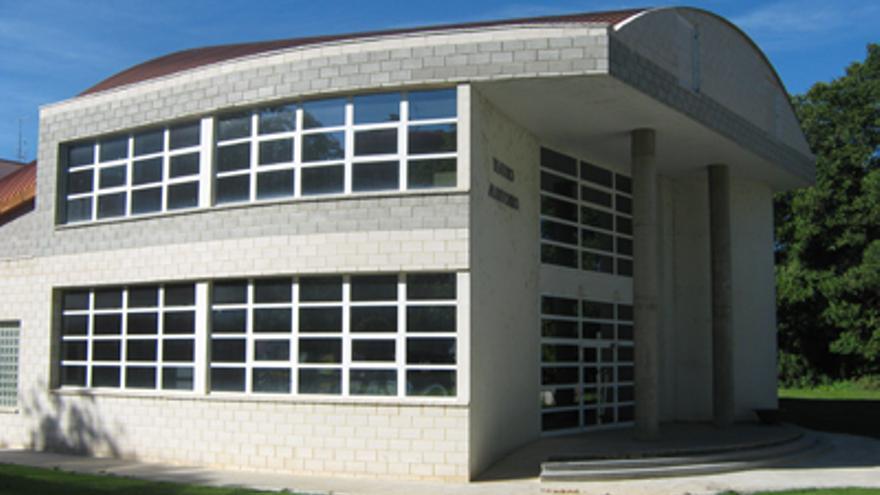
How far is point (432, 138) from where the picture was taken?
1513 centimetres

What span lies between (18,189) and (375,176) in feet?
38.3

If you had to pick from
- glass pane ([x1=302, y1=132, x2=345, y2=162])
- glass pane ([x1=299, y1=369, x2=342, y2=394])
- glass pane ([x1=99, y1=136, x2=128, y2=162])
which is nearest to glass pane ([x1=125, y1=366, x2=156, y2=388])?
glass pane ([x1=299, y1=369, x2=342, y2=394])

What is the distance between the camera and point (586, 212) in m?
20.0

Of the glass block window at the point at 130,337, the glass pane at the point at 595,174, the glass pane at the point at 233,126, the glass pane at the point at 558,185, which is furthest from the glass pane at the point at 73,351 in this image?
the glass pane at the point at 595,174

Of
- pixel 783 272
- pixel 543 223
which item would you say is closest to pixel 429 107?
pixel 543 223

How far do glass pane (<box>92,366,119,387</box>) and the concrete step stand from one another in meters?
8.98

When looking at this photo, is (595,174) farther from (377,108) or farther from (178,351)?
(178,351)

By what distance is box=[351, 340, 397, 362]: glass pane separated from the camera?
14.9 metres

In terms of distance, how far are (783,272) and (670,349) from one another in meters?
21.1

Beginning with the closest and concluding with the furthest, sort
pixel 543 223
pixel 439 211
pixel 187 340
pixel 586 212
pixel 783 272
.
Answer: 1. pixel 439 211
2. pixel 187 340
3. pixel 543 223
4. pixel 586 212
5. pixel 783 272

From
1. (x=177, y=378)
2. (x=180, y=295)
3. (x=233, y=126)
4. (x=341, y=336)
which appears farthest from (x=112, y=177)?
(x=341, y=336)

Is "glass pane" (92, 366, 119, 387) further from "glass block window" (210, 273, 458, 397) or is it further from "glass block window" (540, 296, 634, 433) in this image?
"glass block window" (540, 296, 634, 433)

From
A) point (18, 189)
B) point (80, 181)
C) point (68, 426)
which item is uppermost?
point (18, 189)

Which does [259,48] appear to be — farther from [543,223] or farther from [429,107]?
[543,223]
